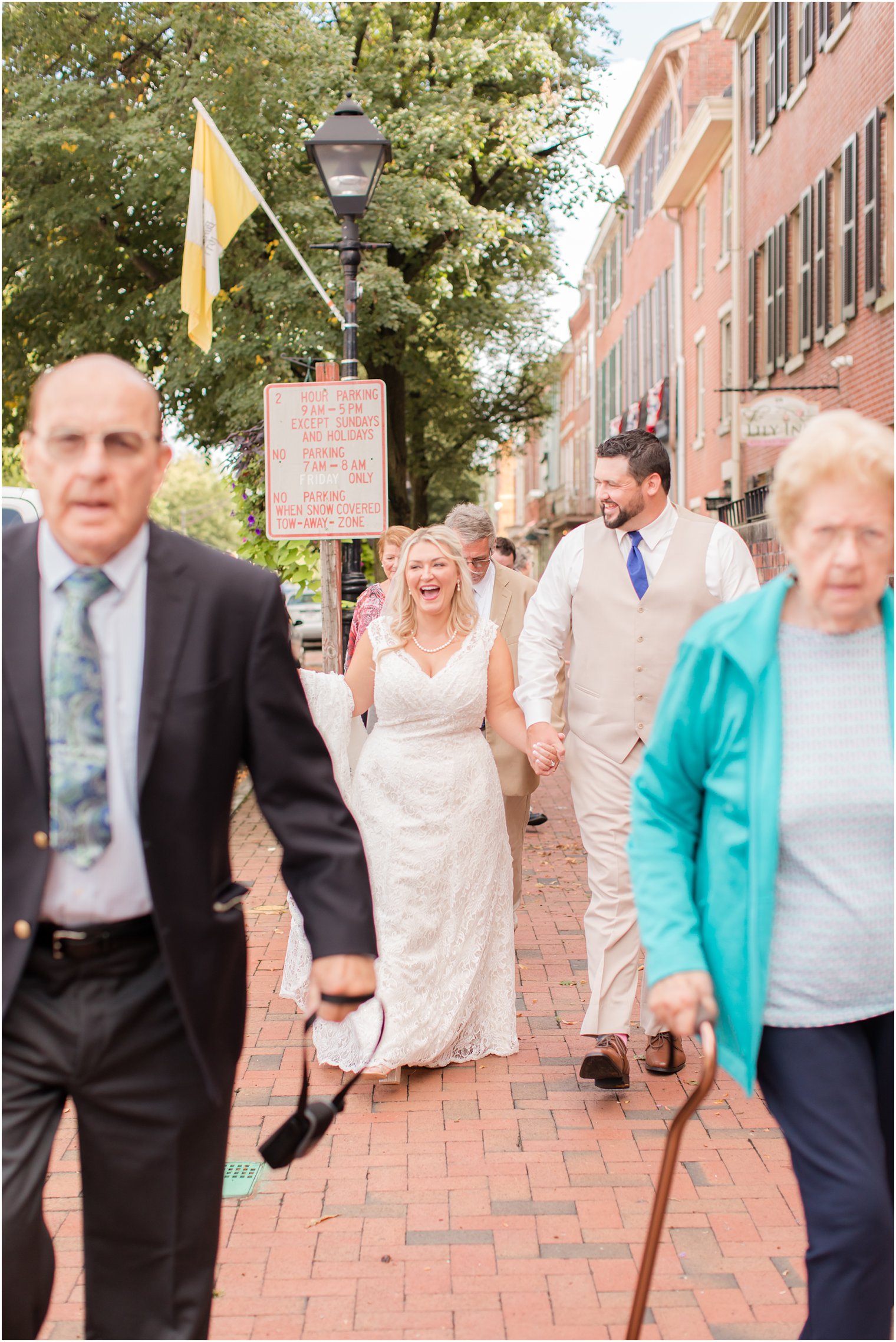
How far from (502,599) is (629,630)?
7.08ft

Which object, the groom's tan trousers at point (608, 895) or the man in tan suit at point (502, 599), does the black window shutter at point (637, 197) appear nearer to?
the man in tan suit at point (502, 599)

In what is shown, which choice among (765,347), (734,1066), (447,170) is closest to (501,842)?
(734,1066)

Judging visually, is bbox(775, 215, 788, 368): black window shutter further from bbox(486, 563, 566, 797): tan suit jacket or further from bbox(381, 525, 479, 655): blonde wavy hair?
bbox(381, 525, 479, 655): blonde wavy hair

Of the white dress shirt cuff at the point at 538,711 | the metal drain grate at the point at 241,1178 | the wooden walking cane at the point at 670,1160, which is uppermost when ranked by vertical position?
the white dress shirt cuff at the point at 538,711

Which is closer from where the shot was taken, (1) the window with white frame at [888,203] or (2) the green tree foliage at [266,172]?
(1) the window with white frame at [888,203]

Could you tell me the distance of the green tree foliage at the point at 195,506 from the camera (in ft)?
303

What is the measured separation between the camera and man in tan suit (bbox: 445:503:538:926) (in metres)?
6.37

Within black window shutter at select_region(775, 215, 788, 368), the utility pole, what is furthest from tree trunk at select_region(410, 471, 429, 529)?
the utility pole

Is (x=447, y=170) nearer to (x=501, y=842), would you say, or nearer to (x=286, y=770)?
(x=501, y=842)

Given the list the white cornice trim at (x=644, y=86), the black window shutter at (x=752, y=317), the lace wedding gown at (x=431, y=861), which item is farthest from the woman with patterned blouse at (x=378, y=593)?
the white cornice trim at (x=644, y=86)

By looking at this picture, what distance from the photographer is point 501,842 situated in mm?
5395

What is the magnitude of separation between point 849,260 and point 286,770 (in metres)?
15.7

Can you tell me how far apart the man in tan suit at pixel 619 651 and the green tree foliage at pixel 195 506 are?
8462cm

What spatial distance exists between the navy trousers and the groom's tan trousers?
237 cm
